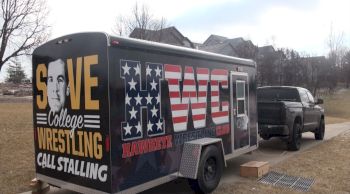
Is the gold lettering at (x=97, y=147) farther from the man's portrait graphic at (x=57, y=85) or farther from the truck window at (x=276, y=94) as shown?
the truck window at (x=276, y=94)

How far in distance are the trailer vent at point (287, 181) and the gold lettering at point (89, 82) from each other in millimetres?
4018

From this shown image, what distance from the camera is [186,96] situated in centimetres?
653

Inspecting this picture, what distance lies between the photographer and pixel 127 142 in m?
5.23

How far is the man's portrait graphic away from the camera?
5.63 metres

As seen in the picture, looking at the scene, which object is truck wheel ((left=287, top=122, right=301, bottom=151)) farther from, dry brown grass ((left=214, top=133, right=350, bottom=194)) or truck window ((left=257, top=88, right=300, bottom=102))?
truck window ((left=257, top=88, right=300, bottom=102))

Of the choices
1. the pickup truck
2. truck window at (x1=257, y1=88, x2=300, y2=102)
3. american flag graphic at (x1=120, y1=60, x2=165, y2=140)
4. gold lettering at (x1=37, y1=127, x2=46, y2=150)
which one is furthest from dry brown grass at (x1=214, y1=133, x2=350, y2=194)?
gold lettering at (x1=37, y1=127, x2=46, y2=150)

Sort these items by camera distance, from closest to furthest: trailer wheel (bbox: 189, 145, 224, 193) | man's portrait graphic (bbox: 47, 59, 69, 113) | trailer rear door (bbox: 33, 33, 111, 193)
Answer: trailer rear door (bbox: 33, 33, 111, 193), man's portrait graphic (bbox: 47, 59, 69, 113), trailer wheel (bbox: 189, 145, 224, 193)

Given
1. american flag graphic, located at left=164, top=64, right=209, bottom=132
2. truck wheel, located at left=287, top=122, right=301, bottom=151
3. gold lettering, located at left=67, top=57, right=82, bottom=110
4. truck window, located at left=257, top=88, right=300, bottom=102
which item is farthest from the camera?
truck window, located at left=257, top=88, right=300, bottom=102

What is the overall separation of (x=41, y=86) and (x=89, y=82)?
1237mm

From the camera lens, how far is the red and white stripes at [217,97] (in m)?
7.27

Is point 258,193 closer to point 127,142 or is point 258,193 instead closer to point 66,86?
point 127,142

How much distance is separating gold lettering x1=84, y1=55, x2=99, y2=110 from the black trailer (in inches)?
0.5

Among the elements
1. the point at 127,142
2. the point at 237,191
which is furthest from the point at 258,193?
the point at 127,142

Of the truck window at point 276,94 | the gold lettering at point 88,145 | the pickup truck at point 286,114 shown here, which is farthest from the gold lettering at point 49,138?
the truck window at point 276,94
